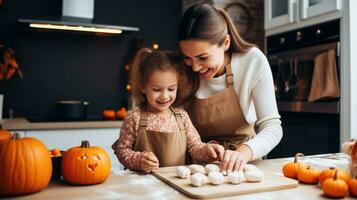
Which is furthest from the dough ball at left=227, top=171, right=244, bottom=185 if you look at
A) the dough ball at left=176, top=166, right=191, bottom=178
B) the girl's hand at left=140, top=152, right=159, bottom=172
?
the girl's hand at left=140, top=152, right=159, bottom=172

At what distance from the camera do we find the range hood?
2516 mm

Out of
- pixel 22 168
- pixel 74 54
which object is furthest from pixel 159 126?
pixel 74 54

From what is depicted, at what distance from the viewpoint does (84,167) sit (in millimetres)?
873

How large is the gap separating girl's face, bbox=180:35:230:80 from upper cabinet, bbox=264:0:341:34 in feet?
3.60

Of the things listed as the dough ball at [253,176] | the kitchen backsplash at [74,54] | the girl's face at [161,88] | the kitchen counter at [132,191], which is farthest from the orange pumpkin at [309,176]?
the kitchen backsplash at [74,54]

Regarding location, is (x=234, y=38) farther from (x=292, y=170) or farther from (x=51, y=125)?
(x=51, y=125)

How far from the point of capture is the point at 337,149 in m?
2.05

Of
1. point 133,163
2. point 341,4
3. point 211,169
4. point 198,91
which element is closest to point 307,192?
point 211,169

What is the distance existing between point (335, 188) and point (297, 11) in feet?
5.93

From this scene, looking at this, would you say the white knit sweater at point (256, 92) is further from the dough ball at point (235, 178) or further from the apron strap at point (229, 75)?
the dough ball at point (235, 178)

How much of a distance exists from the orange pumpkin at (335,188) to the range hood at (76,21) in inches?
84.5

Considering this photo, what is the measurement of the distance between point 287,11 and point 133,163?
1878mm

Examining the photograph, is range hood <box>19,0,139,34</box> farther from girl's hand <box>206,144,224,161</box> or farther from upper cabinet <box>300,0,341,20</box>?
girl's hand <box>206,144,224,161</box>

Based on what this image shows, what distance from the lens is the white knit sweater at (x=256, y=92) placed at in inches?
49.3
